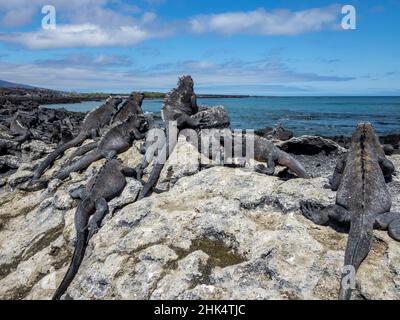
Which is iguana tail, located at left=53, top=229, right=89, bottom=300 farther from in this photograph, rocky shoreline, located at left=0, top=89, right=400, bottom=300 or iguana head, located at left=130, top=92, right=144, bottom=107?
iguana head, located at left=130, top=92, right=144, bottom=107

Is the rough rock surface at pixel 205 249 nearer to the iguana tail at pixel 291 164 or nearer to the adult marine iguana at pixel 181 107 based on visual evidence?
the iguana tail at pixel 291 164

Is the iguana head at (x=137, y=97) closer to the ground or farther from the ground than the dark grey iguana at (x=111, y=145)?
farther from the ground

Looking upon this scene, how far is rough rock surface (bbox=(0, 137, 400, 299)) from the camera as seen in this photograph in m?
4.32

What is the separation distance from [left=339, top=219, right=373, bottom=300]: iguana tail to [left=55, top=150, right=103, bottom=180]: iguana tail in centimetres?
597

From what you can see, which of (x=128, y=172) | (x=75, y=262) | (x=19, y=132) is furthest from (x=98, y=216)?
(x=19, y=132)

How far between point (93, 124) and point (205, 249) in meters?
7.92

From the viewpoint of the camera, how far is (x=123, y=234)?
5594mm

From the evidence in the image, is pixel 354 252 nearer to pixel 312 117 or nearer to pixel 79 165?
pixel 79 165

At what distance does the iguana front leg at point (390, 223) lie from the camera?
4.62 m

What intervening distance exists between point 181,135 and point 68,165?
110 inches

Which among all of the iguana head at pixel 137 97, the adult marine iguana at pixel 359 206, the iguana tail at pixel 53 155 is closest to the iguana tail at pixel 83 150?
the iguana tail at pixel 53 155

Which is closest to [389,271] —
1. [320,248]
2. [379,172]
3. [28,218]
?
[320,248]

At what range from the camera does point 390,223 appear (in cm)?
471
